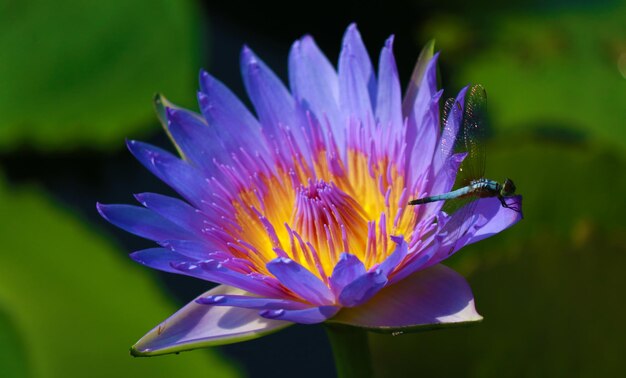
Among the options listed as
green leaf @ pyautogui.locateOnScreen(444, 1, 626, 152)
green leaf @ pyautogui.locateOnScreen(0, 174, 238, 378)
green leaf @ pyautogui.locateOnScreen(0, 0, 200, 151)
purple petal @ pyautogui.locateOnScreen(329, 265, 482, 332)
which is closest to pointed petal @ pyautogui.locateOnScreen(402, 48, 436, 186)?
purple petal @ pyautogui.locateOnScreen(329, 265, 482, 332)

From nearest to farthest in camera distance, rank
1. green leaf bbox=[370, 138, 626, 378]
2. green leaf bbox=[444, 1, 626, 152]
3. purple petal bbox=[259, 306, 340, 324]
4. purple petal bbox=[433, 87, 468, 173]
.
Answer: purple petal bbox=[259, 306, 340, 324]
purple petal bbox=[433, 87, 468, 173]
green leaf bbox=[370, 138, 626, 378]
green leaf bbox=[444, 1, 626, 152]

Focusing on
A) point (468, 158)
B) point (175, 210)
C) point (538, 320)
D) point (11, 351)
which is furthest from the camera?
point (11, 351)

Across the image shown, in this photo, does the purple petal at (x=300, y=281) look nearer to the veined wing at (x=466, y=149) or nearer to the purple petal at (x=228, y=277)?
the purple petal at (x=228, y=277)

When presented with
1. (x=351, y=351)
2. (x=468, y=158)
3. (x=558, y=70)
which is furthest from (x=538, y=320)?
(x=558, y=70)

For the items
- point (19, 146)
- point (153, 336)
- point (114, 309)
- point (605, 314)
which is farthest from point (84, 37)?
point (605, 314)

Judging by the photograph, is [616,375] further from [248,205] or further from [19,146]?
[19,146]

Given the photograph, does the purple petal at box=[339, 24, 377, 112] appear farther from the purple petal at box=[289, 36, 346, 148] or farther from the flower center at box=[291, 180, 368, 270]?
the flower center at box=[291, 180, 368, 270]

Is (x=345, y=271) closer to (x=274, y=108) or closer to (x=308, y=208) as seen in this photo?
(x=308, y=208)
